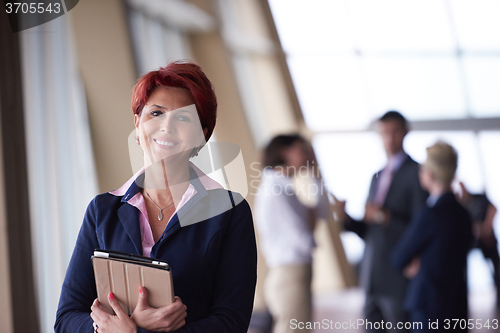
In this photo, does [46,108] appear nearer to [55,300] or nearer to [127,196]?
[55,300]

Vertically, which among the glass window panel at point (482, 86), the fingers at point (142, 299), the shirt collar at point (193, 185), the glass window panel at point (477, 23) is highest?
the glass window panel at point (477, 23)

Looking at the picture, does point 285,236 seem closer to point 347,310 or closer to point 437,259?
point 347,310

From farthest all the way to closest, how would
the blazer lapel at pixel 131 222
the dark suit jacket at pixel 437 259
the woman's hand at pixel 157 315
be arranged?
1. the dark suit jacket at pixel 437 259
2. the blazer lapel at pixel 131 222
3. the woman's hand at pixel 157 315

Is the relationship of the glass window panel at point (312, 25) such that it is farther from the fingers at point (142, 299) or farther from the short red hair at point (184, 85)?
the fingers at point (142, 299)

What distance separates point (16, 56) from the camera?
7.60 ft

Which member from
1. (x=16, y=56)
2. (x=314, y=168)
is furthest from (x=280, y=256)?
(x=16, y=56)

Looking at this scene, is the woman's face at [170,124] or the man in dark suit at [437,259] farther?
the man in dark suit at [437,259]

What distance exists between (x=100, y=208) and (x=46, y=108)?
1.43 metres

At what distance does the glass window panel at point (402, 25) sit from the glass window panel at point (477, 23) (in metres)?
0.07

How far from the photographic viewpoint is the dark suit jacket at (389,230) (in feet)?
7.79

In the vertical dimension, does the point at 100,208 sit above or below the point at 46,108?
below

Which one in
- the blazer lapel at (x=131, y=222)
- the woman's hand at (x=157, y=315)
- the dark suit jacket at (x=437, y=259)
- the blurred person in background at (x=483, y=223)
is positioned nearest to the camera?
the woman's hand at (x=157, y=315)

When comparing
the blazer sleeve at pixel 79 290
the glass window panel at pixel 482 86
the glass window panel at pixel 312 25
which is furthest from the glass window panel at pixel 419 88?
the blazer sleeve at pixel 79 290

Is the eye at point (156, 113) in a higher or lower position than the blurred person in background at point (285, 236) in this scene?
higher
